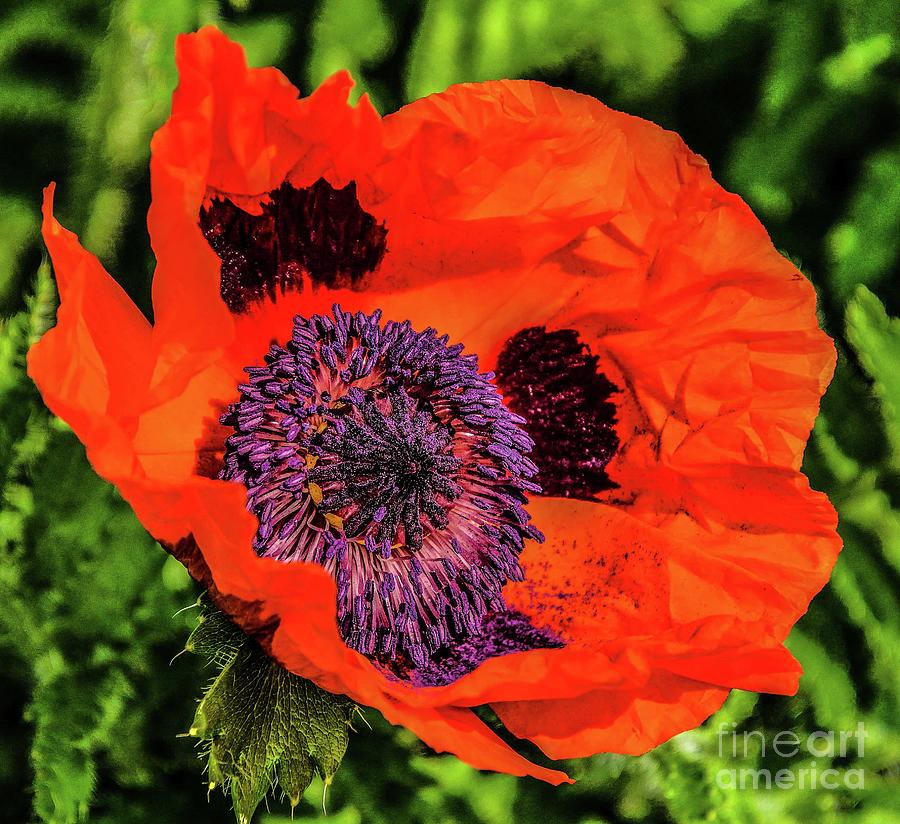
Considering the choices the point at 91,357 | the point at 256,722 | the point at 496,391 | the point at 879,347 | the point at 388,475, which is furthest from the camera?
the point at 879,347

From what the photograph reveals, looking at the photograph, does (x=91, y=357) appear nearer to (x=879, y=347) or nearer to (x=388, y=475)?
(x=388, y=475)

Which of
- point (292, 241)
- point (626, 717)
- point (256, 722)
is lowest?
point (256, 722)

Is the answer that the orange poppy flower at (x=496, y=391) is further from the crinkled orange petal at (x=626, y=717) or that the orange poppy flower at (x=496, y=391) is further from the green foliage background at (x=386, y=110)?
the green foliage background at (x=386, y=110)

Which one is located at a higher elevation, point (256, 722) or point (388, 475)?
point (388, 475)

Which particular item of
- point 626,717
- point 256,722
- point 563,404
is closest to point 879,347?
point 563,404

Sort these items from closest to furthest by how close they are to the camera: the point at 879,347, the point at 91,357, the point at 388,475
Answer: the point at 91,357 → the point at 388,475 → the point at 879,347

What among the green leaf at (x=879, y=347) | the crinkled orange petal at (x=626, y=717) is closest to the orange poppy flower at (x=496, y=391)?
the crinkled orange petal at (x=626, y=717)

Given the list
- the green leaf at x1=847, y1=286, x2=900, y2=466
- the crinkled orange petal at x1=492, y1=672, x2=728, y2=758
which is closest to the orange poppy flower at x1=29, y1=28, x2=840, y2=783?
the crinkled orange petal at x1=492, y1=672, x2=728, y2=758
